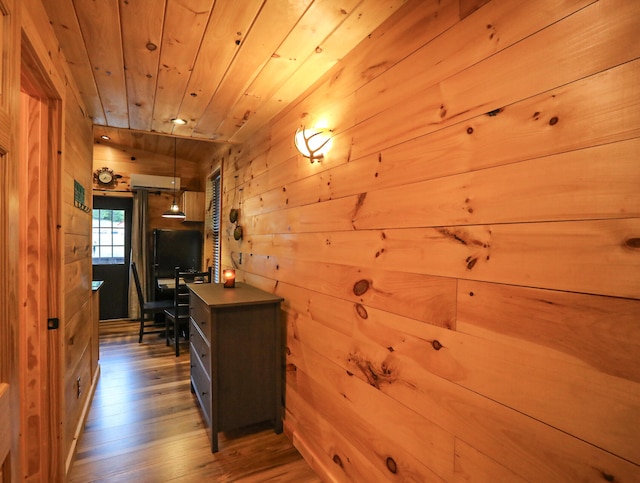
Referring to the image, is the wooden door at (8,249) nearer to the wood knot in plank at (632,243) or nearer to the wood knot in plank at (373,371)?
the wood knot in plank at (373,371)

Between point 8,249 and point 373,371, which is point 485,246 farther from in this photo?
point 8,249

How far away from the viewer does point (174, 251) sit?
5.73m

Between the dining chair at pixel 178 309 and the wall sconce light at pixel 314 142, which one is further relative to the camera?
the dining chair at pixel 178 309

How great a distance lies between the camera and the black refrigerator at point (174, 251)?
5.61 metres

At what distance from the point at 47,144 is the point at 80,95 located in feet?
2.86

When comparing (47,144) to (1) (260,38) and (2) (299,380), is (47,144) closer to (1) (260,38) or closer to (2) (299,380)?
(1) (260,38)

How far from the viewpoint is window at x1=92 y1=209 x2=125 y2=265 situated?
5527 millimetres

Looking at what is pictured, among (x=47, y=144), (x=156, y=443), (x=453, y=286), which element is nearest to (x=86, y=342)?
(x=156, y=443)

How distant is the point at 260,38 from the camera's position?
5.52ft

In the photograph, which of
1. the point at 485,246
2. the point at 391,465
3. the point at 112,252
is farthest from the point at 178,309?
the point at 485,246

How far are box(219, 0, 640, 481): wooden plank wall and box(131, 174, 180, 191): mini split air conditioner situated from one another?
176 inches

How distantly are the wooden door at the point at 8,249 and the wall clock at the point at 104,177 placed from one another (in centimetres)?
505

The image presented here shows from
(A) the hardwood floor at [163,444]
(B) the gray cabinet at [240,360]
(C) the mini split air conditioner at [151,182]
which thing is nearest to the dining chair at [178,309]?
(A) the hardwood floor at [163,444]

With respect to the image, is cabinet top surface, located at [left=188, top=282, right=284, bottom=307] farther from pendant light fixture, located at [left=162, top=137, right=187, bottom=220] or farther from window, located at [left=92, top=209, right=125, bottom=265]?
window, located at [left=92, top=209, right=125, bottom=265]
